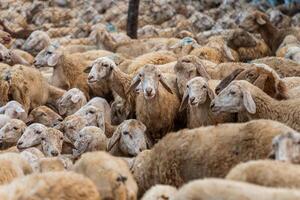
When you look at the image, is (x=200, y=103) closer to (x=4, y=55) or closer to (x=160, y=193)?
(x=160, y=193)

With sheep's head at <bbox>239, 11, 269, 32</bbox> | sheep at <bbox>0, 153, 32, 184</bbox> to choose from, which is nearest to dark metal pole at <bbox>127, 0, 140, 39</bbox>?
sheep's head at <bbox>239, 11, 269, 32</bbox>

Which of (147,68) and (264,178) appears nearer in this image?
(264,178)

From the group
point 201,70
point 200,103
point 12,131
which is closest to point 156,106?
point 200,103

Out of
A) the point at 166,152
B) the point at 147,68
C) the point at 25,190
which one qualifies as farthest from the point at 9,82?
the point at 25,190

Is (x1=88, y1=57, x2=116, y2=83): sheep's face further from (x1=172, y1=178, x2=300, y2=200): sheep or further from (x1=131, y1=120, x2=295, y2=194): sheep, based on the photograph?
(x1=172, y1=178, x2=300, y2=200): sheep

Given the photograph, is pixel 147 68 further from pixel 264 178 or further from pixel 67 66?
pixel 264 178

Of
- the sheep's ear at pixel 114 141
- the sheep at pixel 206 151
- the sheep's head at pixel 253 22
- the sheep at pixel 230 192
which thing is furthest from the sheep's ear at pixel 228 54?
the sheep at pixel 230 192

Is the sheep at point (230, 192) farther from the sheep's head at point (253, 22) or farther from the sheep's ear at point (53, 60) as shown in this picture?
the sheep's head at point (253, 22)

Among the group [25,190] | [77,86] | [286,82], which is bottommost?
[77,86]

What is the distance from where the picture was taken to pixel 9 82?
9500 millimetres

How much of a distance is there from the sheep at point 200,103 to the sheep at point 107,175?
253 cm

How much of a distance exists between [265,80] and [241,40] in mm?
5474

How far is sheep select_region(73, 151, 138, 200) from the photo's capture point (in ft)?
15.0

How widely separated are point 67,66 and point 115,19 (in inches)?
469
